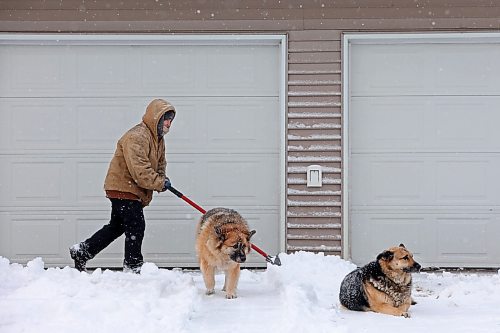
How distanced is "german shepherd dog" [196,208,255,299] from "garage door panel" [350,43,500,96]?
3.26 metres

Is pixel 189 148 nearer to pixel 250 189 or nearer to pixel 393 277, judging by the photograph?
pixel 250 189

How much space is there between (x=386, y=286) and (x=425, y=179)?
3514 mm

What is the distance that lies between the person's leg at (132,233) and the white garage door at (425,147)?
2894 millimetres

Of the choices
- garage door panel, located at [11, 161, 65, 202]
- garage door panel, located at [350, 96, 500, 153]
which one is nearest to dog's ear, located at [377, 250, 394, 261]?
garage door panel, located at [350, 96, 500, 153]

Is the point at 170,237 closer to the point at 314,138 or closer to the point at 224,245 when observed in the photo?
the point at 314,138

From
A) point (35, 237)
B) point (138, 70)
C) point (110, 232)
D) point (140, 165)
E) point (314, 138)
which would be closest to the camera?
point (140, 165)

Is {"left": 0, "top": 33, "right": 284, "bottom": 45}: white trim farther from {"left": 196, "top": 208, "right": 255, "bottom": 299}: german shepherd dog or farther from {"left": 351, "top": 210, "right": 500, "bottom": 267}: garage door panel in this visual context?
{"left": 196, "top": 208, "right": 255, "bottom": 299}: german shepherd dog

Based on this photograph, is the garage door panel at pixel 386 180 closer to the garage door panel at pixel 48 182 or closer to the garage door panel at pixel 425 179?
the garage door panel at pixel 425 179

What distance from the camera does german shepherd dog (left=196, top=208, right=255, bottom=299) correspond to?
6.38 meters

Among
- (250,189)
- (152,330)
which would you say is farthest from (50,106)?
(152,330)

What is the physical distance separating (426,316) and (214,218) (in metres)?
2.04

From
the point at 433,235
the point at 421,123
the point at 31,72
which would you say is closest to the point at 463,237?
the point at 433,235

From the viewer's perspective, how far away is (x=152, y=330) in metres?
5.10

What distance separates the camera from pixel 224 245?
642 cm
